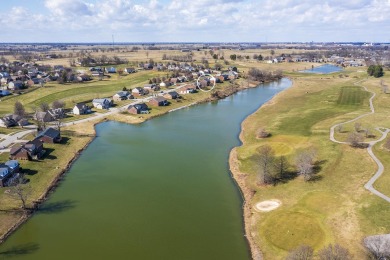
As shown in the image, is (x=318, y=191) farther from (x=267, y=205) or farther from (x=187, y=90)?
(x=187, y=90)

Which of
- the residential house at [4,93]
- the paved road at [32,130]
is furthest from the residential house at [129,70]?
the residential house at [4,93]

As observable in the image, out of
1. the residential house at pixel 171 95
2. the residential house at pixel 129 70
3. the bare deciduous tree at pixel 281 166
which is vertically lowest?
the bare deciduous tree at pixel 281 166

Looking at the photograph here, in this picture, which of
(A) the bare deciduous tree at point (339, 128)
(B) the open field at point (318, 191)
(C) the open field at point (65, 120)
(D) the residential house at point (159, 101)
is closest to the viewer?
(B) the open field at point (318, 191)

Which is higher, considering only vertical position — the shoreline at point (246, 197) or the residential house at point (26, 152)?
the residential house at point (26, 152)

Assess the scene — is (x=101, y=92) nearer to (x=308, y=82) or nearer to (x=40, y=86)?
(x=40, y=86)

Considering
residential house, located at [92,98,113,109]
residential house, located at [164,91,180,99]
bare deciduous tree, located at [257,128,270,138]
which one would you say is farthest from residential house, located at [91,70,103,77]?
bare deciduous tree, located at [257,128,270,138]

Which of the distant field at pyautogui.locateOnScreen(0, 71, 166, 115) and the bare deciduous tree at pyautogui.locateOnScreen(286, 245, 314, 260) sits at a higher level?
the distant field at pyautogui.locateOnScreen(0, 71, 166, 115)

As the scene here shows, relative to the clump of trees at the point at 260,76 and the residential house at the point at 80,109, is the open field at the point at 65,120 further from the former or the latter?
the clump of trees at the point at 260,76

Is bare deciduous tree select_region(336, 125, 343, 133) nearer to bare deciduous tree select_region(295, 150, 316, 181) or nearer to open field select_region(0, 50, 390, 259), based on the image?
open field select_region(0, 50, 390, 259)
